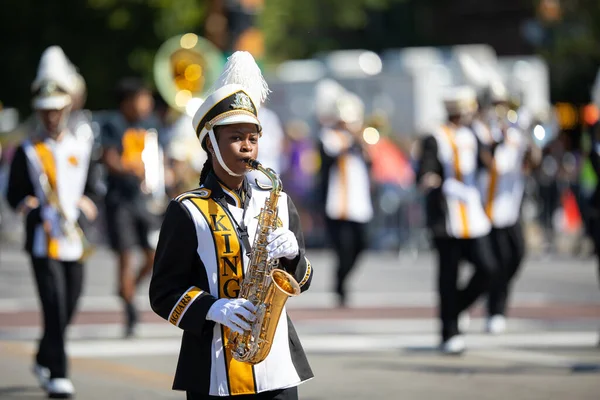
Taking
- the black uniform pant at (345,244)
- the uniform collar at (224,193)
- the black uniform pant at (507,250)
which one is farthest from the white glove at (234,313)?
the black uniform pant at (345,244)

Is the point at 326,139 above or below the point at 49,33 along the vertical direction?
below

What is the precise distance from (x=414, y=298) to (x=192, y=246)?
33.3ft

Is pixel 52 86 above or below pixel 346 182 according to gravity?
above

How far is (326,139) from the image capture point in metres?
16.1

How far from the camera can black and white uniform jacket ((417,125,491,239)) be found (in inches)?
457

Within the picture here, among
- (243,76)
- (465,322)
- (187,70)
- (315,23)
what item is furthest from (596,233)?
(315,23)

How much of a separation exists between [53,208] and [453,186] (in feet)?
11.4

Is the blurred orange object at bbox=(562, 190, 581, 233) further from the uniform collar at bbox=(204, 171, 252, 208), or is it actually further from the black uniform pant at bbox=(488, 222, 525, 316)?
the uniform collar at bbox=(204, 171, 252, 208)

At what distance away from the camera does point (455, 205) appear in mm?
11656

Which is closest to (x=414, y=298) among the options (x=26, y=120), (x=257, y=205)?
(x=257, y=205)

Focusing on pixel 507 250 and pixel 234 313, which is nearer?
pixel 234 313

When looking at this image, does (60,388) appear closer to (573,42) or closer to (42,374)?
(42,374)

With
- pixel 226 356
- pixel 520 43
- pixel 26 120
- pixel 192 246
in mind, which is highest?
pixel 520 43

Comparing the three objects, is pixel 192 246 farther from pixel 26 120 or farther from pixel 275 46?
pixel 275 46
